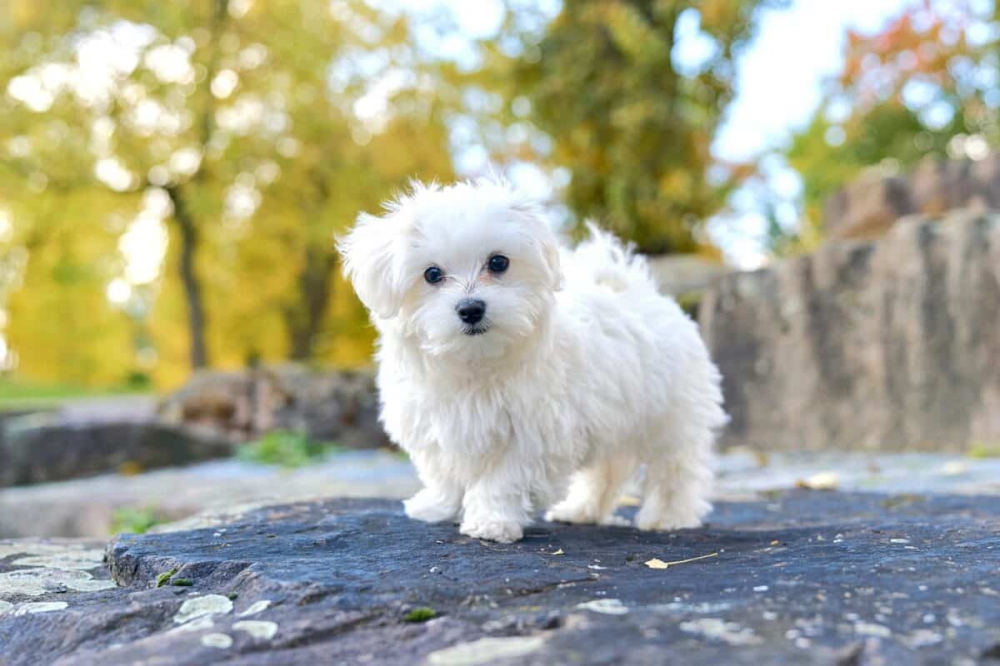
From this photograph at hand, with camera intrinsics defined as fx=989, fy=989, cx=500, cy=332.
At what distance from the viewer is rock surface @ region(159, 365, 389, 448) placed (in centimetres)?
1249

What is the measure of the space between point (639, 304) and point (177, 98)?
16.9 meters

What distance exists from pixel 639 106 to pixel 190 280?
1053 centimetres

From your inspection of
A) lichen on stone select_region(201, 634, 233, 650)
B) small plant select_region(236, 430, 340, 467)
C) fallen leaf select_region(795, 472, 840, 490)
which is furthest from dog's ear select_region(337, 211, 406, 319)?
small plant select_region(236, 430, 340, 467)

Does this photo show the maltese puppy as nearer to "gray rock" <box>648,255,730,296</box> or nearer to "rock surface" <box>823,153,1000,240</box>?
"gray rock" <box>648,255,730,296</box>

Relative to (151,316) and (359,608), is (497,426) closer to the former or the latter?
(359,608)

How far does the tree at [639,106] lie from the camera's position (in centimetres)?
1391

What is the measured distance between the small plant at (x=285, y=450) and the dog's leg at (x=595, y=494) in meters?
6.27

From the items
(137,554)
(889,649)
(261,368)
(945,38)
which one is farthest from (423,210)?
(945,38)

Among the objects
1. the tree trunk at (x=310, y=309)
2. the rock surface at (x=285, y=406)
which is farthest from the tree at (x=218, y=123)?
the rock surface at (x=285, y=406)

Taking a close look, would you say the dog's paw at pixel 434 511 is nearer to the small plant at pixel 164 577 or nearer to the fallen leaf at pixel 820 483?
the small plant at pixel 164 577

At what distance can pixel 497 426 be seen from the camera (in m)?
4.00

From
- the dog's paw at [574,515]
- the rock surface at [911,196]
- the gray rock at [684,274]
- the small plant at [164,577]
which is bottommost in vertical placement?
the dog's paw at [574,515]

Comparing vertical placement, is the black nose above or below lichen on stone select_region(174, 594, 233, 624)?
above

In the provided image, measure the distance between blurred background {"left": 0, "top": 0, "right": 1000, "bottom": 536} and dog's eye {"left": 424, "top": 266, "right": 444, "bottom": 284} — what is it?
68.6 inches
